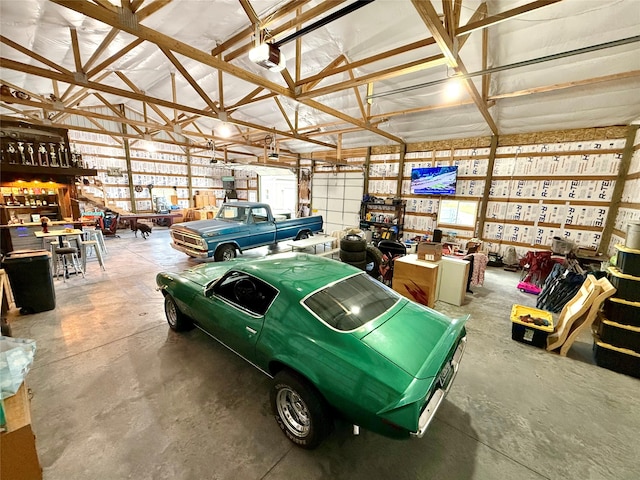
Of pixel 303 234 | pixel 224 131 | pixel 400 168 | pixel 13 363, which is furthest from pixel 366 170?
pixel 13 363

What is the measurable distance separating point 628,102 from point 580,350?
5.27 meters

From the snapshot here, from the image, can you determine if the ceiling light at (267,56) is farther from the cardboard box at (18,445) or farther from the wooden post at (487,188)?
the wooden post at (487,188)

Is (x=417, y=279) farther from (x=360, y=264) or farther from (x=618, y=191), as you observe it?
(x=618, y=191)

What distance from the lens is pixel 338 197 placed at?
11633mm

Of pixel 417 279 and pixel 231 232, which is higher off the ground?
pixel 231 232

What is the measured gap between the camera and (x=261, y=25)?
10.6 feet

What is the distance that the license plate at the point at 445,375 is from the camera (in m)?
1.84

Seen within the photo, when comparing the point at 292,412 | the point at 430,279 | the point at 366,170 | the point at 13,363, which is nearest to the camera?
the point at 13,363

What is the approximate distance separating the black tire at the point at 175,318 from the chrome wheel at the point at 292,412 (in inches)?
80.5

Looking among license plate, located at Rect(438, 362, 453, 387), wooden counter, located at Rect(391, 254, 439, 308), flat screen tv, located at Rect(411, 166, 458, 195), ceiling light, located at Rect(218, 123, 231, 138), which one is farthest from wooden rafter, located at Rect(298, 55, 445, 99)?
ceiling light, located at Rect(218, 123, 231, 138)

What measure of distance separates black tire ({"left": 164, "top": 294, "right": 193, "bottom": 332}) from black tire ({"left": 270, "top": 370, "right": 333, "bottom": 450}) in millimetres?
2042

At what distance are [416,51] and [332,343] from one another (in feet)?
17.3

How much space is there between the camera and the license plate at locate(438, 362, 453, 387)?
1.84 m

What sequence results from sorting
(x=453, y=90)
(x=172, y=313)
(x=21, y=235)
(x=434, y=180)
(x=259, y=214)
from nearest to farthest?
(x=172, y=313), (x=453, y=90), (x=21, y=235), (x=259, y=214), (x=434, y=180)
